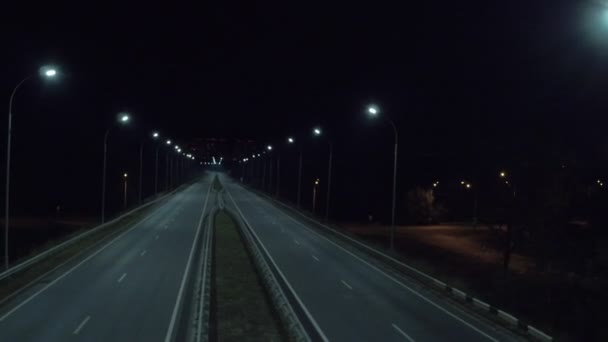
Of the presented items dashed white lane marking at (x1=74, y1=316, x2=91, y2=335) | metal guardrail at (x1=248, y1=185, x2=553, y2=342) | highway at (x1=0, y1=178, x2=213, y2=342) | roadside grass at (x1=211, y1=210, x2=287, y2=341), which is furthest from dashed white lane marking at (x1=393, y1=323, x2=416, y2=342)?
dashed white lane marking at (x1=74, y1=316, x2=91, y2=335)

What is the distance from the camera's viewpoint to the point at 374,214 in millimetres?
98125

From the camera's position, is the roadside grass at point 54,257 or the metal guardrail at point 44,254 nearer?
the roadside grass at point 54,257

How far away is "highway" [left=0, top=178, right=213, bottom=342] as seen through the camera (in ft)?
61.9

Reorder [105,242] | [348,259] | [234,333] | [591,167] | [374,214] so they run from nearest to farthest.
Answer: [234,333] → [348,259] → [105,242] → [591,167] → [374,214]

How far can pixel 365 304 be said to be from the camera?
78.9 ft

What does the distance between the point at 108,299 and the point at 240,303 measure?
4913 millimetres

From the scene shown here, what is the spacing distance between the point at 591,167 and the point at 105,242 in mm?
42008

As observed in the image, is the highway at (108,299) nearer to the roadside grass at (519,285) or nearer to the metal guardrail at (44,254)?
the metal guardrail at (44,254)

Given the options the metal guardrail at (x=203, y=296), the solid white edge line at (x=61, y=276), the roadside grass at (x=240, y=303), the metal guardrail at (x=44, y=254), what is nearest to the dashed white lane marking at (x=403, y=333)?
the roadside grass at (x=240, y=303)

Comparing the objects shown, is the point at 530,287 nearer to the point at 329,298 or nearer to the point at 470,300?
the point at 470,300

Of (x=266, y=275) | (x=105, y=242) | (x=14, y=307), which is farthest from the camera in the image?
(x=105, y=242)

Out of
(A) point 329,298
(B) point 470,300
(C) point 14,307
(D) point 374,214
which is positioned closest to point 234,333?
(A) point 329,298

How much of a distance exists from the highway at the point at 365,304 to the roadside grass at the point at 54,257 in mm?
11018

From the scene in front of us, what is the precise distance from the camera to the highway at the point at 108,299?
18.9 m
